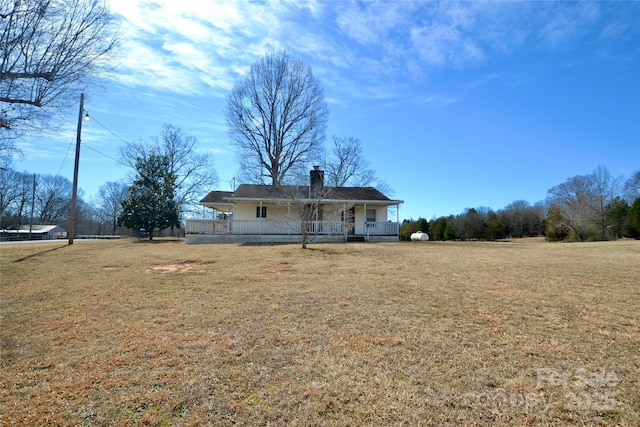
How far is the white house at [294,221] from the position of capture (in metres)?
18.3

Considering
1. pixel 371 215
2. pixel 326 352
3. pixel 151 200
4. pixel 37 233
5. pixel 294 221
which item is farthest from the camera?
pixel 37 233

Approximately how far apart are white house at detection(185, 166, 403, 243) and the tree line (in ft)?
48.3

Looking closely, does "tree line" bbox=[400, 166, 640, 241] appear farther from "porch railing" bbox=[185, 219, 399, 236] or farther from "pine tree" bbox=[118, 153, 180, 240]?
"pine tree" bbox=[118, 153, 180, 240]

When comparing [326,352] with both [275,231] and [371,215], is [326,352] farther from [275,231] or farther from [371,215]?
[371,215]

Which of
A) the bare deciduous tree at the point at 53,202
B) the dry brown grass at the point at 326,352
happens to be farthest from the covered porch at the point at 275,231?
the bare deciduous tree at the point at 53,202

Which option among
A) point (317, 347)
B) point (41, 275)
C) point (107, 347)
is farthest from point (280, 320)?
point (41, 275)

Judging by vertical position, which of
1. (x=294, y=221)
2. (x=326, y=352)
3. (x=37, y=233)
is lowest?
(x=326, y=352)

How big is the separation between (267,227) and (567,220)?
26044mm

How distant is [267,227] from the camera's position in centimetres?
1934

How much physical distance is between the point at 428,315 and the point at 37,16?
12.9m

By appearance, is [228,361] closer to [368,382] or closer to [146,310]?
[368,382]

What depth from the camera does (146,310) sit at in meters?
5.02

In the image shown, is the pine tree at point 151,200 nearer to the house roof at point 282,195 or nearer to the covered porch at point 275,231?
the house roof at point 282,195

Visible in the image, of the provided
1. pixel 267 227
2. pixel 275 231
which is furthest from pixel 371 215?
pixel 267 227
